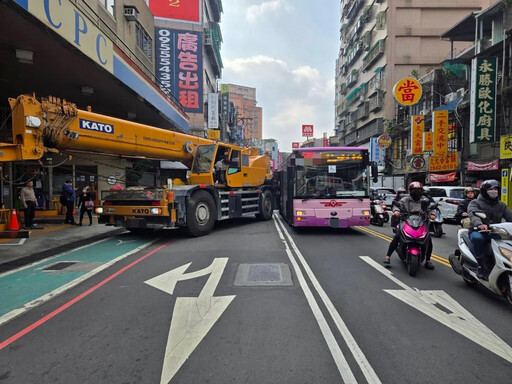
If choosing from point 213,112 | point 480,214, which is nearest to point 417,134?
point 213,112

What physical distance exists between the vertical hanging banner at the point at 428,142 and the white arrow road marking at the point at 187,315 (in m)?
23.0

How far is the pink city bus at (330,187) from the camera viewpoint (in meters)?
10.7

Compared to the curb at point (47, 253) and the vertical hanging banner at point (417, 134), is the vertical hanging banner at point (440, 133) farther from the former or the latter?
the curb at point (47, 253)

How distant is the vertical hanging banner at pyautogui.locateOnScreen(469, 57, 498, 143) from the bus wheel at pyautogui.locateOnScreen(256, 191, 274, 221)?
39.6ft

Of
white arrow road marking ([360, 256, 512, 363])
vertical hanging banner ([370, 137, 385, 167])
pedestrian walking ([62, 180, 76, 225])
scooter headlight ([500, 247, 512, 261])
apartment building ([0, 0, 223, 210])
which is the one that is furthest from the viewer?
vertical hanging banner ([370, 137, 385, 167])

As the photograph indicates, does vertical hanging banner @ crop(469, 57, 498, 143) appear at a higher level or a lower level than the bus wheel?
higher

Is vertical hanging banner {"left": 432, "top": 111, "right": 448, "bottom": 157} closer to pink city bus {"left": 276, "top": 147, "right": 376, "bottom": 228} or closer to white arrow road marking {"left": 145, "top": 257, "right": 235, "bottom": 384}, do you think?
pink city bus {"left": 276, "top": 147, "right": 376, "bottom": 228}

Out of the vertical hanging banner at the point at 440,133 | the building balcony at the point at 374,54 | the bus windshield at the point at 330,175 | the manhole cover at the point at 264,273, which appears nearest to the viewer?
the manhole cover at the point at 264,273

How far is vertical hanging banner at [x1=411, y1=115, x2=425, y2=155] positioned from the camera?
1021 inches

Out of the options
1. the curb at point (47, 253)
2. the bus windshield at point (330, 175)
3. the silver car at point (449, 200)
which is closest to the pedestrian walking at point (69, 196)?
the curb at point (47, 253)

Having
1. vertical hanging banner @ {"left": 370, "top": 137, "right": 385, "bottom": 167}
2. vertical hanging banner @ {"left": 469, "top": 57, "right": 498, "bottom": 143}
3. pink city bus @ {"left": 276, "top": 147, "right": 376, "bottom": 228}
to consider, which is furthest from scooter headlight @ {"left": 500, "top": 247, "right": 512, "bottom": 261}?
vertical hanging banner @ {"left": 370, "top": 137, "right": 385, "bottom": 167}

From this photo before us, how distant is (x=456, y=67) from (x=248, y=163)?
20.9 m

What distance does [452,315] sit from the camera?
14.5 ft

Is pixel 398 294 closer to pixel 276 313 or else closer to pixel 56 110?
pixel 276 313
